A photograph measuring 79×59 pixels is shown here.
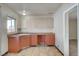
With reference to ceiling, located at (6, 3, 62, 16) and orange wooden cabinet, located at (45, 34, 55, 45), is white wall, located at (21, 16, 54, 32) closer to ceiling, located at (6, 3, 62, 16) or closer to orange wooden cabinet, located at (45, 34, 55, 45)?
orange wooden cabinet, located at (45, 34, 55, 45)

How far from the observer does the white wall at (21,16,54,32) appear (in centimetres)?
887

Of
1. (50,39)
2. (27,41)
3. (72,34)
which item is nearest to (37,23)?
(50,39)

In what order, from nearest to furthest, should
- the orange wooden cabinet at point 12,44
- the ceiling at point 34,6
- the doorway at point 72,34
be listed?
the ceiling at point 34,6 < the doorway at point 72,34 < the orange wooden cabinet at point 12,44

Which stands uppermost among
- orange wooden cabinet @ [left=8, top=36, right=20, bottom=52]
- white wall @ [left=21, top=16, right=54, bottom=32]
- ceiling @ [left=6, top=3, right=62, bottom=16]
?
ceiling @ [left=6, top=3, right=62, bottom=16]

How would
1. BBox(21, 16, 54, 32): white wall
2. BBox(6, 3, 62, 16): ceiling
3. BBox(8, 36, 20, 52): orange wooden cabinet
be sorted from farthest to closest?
BBox(21, 16, 54, 32): white wall → BBox(8, 36, 20, 52): orange wooden cabinet → BBox(6, 3, 62, 16): ceiling

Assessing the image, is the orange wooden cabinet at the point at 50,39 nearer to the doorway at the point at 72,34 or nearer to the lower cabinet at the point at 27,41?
the lower cabinet at the point at 27,41

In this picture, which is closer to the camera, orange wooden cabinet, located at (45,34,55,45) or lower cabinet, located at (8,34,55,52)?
lower cabinet, located at (8,34,55,52)

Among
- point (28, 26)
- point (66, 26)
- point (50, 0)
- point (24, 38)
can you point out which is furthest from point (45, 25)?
point (50, 0)

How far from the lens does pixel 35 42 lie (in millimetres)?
8133

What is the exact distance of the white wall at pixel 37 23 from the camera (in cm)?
887

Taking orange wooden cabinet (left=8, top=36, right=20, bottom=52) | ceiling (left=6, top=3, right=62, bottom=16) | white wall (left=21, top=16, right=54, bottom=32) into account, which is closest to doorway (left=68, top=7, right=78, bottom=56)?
ceiling (left=6, top=3, right=62, bottom=16)

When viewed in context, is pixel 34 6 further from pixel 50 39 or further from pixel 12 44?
pixel 50 39

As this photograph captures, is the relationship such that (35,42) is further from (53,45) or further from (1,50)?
(1,50)

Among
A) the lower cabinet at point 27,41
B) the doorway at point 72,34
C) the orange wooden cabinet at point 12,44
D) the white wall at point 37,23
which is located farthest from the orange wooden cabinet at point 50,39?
the orange wooden cabinet at point 12,44
